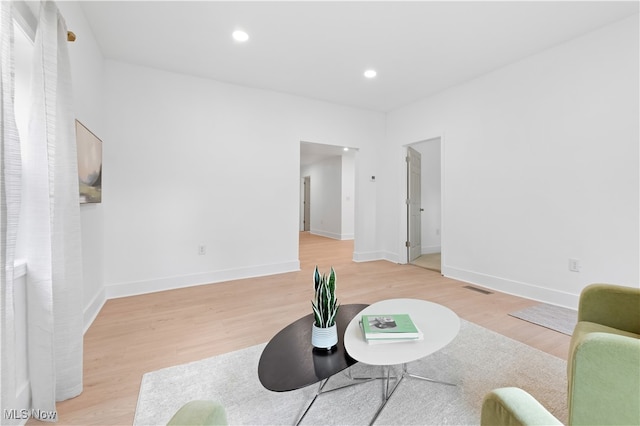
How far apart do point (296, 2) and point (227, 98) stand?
1.87 metres

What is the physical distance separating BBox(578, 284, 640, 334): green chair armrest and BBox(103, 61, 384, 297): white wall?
3379 millimetres

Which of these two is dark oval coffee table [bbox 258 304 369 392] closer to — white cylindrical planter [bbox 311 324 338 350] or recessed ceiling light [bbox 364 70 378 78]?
white cylindrical planter [bbox 311 324 338 350]

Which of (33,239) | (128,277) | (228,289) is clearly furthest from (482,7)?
(128,277)

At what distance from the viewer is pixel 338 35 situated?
8.98ft

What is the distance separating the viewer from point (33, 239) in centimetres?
137

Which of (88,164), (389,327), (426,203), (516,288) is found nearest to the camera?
(389,327)

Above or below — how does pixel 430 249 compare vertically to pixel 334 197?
below

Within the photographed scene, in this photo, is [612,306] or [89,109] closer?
[612,306]

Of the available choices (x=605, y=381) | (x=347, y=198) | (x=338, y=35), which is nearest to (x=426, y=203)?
(x=347, y=198)

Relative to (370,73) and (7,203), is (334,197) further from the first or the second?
(7,203)

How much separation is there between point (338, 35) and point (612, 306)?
9.55 feet

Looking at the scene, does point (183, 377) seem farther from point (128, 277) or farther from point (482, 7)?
point (482, 7)

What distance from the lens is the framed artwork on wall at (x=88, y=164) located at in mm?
2174

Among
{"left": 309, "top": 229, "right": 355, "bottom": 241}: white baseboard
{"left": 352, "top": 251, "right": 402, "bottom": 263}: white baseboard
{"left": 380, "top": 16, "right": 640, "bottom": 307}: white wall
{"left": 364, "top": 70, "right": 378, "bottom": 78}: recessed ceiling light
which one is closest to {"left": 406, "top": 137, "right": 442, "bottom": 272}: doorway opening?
{"left": 352, "top": 251, "right": 402, "bottom": 263}: white baseboard
